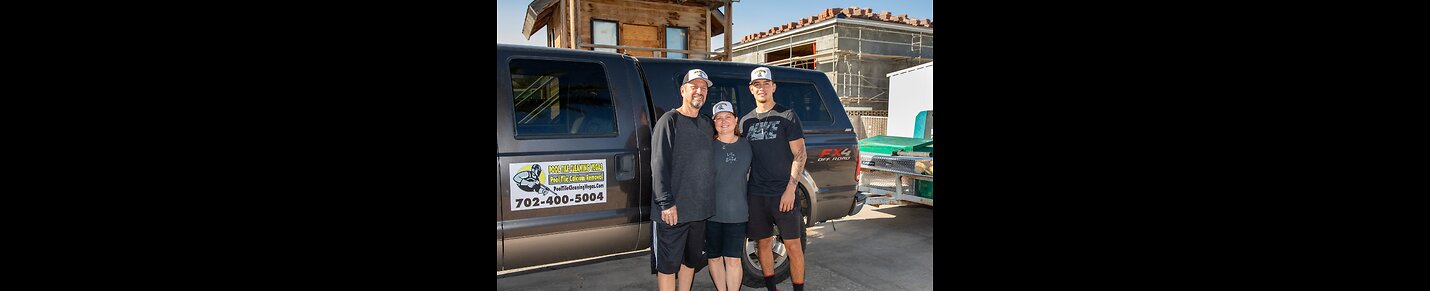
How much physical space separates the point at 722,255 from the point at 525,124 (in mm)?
1324

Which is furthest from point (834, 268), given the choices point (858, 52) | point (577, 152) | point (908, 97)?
point (858, 52)

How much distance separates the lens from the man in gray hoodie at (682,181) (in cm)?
324

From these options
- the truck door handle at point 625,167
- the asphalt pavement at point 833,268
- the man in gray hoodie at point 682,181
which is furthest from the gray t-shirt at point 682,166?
the asphalt pavement at point 833,268

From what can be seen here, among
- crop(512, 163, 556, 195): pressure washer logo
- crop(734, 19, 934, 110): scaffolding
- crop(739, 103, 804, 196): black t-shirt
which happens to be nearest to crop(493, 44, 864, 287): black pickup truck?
crop(512, 163, 556, 195): pressure washer logo

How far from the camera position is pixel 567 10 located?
43.2ft

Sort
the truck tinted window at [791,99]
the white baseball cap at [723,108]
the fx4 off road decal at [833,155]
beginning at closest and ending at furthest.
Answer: the white baseball cap at [723,108] < the fx4 off road decal at [833,155] < the truck tinted window at [791,99]

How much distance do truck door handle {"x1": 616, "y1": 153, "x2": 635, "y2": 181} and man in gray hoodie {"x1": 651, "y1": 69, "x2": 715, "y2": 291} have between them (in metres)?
0.29

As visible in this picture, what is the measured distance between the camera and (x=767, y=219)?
3719 mm

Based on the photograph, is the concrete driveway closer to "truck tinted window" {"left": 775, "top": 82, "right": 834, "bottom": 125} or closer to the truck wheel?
the truck wheel

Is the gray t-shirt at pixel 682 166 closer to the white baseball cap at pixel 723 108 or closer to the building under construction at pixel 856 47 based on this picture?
the white baseball cap at pixel 723 108

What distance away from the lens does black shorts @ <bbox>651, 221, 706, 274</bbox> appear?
3332mm
